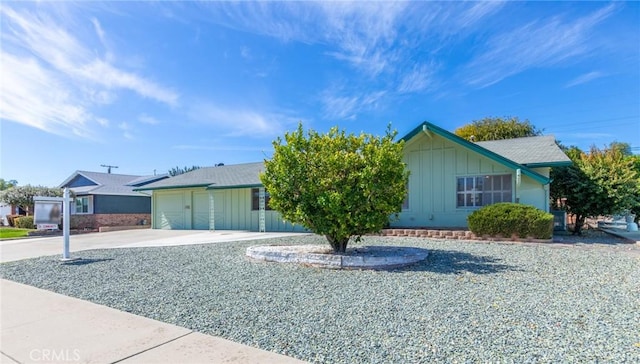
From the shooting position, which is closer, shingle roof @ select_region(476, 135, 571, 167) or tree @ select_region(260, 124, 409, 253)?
tree @ select_region(260, 124, 409, 253)

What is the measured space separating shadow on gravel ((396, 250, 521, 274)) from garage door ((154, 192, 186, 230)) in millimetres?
17438

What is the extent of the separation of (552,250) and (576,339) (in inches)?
268

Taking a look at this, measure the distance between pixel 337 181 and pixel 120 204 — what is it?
24130 millimetres

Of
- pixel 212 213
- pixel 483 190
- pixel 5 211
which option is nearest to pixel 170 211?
pixel 212 213

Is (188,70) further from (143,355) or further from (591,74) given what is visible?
(591,74)

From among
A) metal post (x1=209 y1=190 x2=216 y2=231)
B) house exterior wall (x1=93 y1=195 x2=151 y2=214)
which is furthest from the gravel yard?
house exterior wall (x1=93 y1=195 x2=151 y2=214)

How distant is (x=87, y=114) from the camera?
15.3 metres

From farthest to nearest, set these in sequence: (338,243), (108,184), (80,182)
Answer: (80,182), (108,184), (338,243)

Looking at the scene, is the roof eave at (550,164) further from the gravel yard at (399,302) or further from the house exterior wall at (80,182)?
the house exterior wall at (80,182)

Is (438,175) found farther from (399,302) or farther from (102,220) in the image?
(102,220)

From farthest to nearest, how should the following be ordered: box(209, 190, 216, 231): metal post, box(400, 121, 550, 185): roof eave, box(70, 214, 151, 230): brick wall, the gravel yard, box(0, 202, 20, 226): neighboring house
A: box(0, 202, 20, 226): neighboring house
box(70, 214, 151, 230): brick wall
box(209, 190, 216, 231): metal post
box(400, 121, 550, 185): roof eave
the gravel yard

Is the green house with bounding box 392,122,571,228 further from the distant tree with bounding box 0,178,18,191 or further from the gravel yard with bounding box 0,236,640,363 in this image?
the distant tree with bounding box 0,178,18,191

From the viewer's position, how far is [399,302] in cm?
498

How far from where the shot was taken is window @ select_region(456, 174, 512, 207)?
13422 mm
